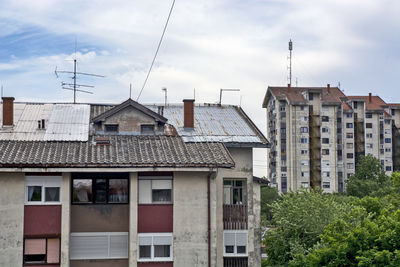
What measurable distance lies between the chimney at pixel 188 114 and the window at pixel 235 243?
5810 millimetres

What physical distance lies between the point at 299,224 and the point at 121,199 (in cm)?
1208

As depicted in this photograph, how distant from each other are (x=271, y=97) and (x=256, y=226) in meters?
83.0

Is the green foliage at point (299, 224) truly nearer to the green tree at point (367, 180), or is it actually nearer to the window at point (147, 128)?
the window at point (147, 128)

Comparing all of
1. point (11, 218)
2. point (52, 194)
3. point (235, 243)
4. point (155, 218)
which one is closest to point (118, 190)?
point (155, 218)

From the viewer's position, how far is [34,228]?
22.5 metres

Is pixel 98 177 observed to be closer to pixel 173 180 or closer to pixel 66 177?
pixel 66 177

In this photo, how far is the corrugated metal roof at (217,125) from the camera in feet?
85.9

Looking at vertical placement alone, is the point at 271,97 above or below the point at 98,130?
above

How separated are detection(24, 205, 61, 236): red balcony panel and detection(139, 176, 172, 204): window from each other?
12.1ft

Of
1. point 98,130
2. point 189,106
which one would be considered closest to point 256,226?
point 189,106

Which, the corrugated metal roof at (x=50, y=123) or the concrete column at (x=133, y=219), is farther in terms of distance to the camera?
the corrugated metal roof at (x=50, y=123)

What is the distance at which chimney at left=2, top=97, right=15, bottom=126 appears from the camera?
26203 millimetres

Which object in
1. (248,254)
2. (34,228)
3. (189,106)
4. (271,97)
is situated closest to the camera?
(34,228)

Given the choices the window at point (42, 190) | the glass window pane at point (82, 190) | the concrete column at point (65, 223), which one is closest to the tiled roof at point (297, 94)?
the glass window pane at point (82, 190)
